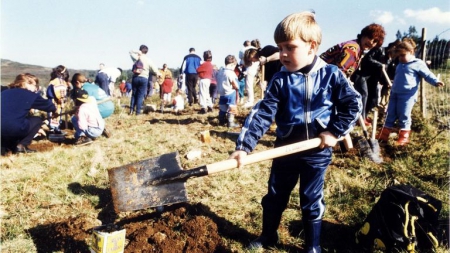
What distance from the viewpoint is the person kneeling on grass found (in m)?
5.65

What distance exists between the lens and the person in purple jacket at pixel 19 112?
5.00 m

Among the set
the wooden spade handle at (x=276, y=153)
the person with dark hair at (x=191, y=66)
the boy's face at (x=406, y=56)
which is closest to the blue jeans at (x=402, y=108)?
the boy's face at (x=406, y=56)

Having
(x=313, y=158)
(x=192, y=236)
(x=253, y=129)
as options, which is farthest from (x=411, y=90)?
(x=192, y=236)

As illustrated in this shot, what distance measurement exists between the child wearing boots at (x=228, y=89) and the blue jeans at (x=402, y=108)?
3.06 metres

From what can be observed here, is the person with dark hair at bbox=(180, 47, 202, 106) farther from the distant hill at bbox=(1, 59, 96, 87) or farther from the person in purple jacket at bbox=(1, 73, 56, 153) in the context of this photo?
the distant hill at bbox=(1, 59, 96, 87)

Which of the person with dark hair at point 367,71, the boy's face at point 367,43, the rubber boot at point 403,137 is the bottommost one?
the rubber boot at point 403,137

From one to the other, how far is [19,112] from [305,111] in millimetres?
4929

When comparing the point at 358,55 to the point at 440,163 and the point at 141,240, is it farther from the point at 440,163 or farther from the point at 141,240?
the point at 141,240

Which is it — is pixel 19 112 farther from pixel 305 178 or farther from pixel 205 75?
pixel 305 178

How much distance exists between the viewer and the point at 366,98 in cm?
555

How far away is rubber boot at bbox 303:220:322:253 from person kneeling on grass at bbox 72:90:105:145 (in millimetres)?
4625

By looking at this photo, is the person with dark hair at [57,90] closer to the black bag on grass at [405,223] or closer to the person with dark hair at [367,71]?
the person with dark hair at [367,71]

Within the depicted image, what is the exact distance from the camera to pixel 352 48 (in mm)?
4312

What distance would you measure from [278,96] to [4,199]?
3397mm
